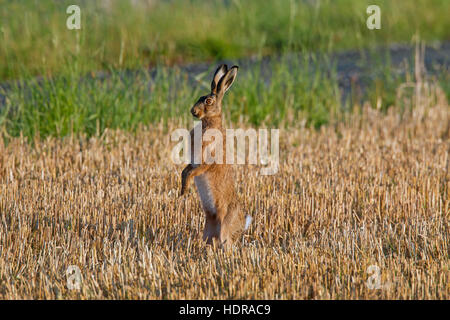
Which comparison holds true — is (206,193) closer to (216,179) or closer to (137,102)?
(216,179)

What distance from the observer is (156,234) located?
4871 millimetres

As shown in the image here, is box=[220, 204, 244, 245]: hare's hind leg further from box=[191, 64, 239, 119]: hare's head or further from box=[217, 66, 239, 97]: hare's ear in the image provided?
box=[217, 66, 239, 97]: hare's ear

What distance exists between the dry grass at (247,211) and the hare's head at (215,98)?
2.81 feet

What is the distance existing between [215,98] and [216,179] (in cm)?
49

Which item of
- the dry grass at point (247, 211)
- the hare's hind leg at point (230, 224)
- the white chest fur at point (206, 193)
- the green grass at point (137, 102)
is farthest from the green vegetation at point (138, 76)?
the hare's hind leg at point (230, 224)

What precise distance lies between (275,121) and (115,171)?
2612 mm

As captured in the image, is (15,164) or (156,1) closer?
(15,164)

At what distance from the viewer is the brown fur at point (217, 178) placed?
4.25m

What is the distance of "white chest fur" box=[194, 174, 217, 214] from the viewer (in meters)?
4.32

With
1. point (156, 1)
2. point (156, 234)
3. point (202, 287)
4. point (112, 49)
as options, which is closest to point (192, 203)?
point (156, 234)

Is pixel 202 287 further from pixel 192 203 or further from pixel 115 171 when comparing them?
pixel 115 171

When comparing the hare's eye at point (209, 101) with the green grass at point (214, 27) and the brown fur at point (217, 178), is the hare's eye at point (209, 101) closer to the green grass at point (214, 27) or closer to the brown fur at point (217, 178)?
the brown fur at point (217, 178)

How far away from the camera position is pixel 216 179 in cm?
432

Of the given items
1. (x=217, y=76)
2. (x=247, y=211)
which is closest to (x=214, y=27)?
(x=247, y=211)
